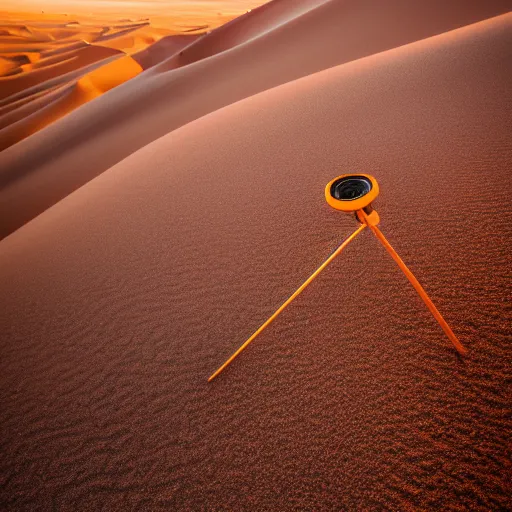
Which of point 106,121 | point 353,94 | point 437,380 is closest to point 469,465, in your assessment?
point 437,380

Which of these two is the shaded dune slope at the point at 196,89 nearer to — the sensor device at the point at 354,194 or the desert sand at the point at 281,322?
the desert sand at the point at 281,322

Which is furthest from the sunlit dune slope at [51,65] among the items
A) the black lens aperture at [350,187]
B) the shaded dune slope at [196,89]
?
the black lens aperture at [350,187]

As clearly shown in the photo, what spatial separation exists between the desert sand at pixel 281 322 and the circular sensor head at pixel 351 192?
97cm

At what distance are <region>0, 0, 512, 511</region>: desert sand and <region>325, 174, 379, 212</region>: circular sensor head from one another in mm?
966

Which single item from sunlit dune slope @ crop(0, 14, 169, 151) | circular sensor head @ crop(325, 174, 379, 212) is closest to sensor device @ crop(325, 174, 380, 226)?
circular sensor head @ crop(325, 174, 379, 212)

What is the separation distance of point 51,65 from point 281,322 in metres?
21.9

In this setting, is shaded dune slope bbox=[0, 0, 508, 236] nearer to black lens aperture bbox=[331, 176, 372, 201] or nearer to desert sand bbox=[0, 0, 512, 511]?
desert sand bbox=[0, 0, 512, 511]

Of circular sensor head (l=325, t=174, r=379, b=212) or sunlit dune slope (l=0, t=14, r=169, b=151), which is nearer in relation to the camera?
circular sensor head (l=325, t=174, r=379, b=212)

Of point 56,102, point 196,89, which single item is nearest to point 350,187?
point 196,89

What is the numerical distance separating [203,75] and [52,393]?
8.74m

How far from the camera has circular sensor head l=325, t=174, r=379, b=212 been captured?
43.7 inches

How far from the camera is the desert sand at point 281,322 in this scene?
1415 mm

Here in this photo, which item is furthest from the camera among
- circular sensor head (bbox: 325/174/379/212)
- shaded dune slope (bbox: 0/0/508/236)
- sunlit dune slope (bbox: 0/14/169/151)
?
sunlit dune slope (bbox: 0/14/169/151)

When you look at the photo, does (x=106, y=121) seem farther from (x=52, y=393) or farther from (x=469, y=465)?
(x=469, y=465)
